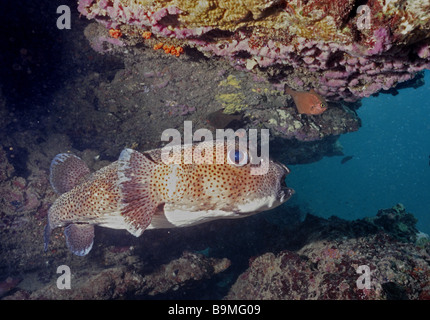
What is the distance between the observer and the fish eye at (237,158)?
3053 mm

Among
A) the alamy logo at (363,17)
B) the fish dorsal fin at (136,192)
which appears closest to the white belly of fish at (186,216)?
the fish dorsal fin at (136,192)

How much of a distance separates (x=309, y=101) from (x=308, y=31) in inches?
108

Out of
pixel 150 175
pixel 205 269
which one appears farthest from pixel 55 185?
pixel 205 269

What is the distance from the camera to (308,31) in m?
2.63

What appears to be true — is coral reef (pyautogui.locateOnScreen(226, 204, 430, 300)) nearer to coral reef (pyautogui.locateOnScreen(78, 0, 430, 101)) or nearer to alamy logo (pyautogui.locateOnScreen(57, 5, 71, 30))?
coral reef (pyautogui.locateOnScreen(78, 0, 430, 101))

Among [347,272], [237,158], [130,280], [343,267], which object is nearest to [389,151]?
[343,267]

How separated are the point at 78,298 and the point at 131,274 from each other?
3.43ft

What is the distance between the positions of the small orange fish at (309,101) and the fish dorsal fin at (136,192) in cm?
367

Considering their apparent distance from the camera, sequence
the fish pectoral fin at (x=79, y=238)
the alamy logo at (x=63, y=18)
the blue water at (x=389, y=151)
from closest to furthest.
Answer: the fish pectoral fin at (x=79, y=238) < the alamy logo at (x=63, y=18) < the blue water at (x=389, y=151)

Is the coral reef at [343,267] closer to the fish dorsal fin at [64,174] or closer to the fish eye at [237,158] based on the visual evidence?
the fish eye at [237,158]

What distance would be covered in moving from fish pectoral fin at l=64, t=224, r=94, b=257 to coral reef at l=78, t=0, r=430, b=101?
3513 millimetres

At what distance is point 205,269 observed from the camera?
6.03m

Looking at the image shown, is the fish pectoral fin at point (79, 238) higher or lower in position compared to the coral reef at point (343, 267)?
higher

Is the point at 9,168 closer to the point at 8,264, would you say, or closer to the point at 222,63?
the point at 8,264
